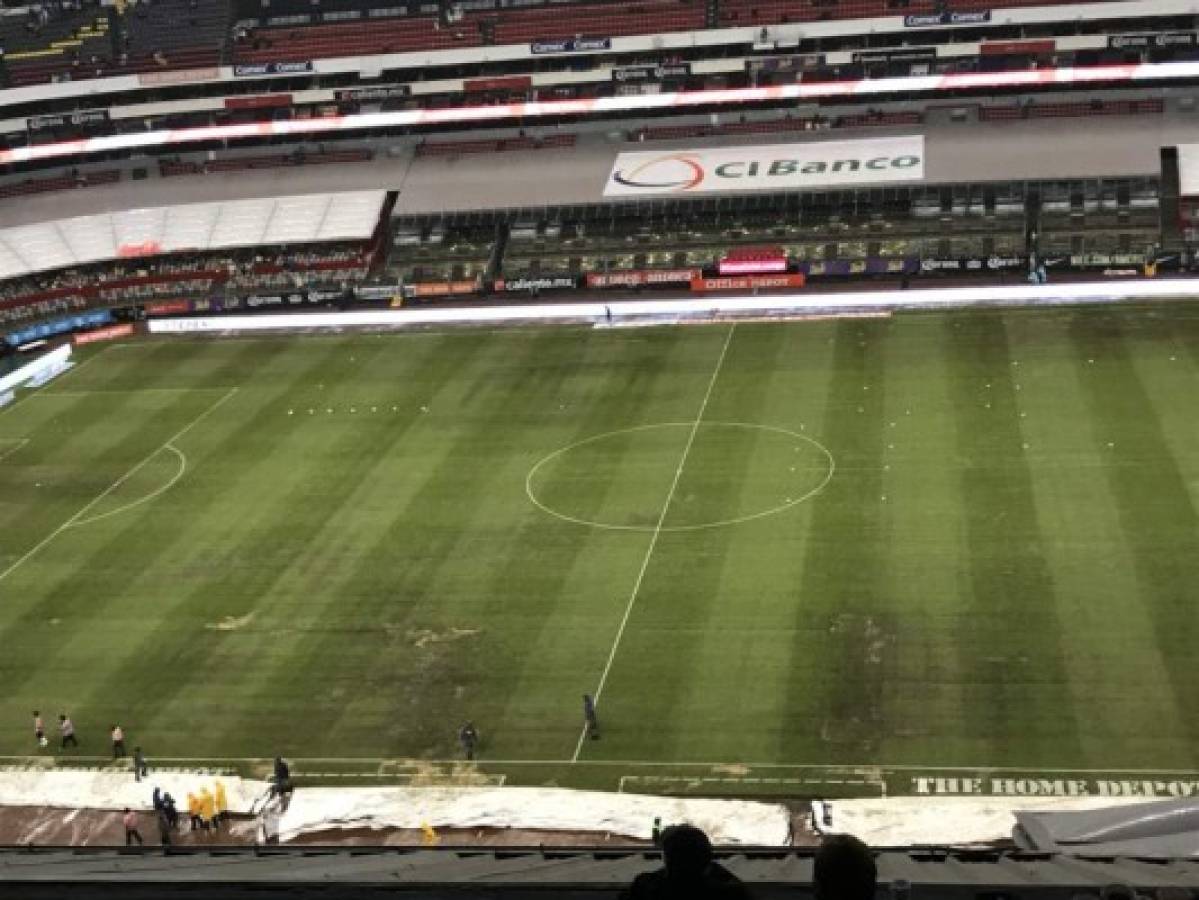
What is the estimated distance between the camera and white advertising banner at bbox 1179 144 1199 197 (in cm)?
7400

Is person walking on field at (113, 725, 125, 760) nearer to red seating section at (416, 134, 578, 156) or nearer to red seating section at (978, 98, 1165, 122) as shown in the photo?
red seating section at (416, 134, 578, 156)

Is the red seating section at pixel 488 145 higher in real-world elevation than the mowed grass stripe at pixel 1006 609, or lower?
higher

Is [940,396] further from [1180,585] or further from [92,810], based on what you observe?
[92,810]

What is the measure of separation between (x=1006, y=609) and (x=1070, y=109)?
2166 inches

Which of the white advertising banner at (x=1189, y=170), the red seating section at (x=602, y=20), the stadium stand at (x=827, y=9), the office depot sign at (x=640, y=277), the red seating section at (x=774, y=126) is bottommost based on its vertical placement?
the office depot sign at (x=640, y=277)

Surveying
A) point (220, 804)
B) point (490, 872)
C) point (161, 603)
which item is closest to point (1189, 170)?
point (161, 603)

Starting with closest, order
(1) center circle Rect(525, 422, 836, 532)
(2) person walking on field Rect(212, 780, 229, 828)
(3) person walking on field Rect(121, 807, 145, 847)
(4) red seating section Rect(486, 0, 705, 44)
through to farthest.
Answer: (3) person walking on field Rect(121, 807, 145, 847) < (2) person walking on field Rect(212, 780, 229, 828) < (1) center circle Rect(525, 422, 836, 532) < (4) red seating section Rect(486, 0, 705, 44)

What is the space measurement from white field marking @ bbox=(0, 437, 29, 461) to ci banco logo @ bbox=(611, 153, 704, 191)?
37.2 metres

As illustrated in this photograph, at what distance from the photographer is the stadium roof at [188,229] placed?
84812 mm

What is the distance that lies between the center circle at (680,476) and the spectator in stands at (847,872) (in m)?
36.9

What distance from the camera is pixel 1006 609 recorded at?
3712 centimetres

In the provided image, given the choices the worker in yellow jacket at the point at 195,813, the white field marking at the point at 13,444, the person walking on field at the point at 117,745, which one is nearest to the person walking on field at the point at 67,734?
the person walking on field at the point at 117,745

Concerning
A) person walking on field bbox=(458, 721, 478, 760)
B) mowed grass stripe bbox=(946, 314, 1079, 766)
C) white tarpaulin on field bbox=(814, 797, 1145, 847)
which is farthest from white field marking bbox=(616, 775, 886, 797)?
person walking on field bbox=(458, 721, 478, 760)

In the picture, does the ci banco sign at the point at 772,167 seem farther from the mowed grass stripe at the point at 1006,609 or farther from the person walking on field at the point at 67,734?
the person walking on field at the point at 67,734
